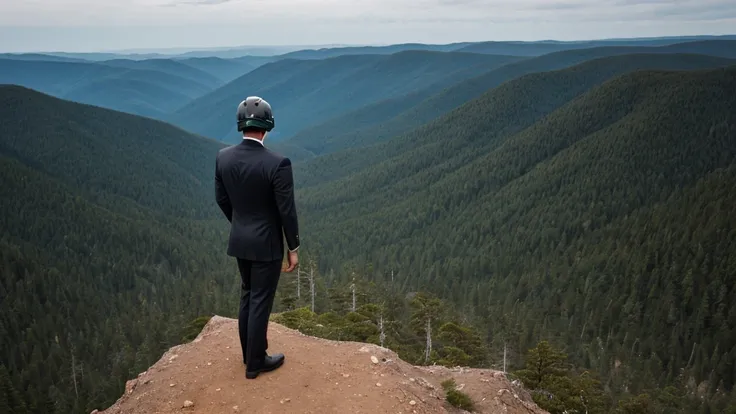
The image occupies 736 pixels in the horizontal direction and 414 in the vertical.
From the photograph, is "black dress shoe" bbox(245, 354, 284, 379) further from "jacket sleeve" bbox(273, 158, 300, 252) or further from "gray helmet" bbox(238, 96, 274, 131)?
Result: "gray helmet" bbox(238, 96, 274, 131)

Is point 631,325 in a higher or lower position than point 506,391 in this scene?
lower

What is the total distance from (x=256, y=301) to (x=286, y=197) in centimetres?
234

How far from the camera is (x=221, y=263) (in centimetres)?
14638

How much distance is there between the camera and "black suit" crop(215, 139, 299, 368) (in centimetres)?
891

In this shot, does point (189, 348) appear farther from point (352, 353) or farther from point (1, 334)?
point (1, 334)

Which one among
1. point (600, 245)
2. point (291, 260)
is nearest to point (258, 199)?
point (291, 260)

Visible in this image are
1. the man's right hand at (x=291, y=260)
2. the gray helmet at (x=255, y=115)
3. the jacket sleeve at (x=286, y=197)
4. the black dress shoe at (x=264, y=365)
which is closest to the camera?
the jacket sleeve at (x=286, y=197)

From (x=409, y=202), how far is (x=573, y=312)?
8833cm

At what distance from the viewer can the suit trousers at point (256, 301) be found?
9.48 m

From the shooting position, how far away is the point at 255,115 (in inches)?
362

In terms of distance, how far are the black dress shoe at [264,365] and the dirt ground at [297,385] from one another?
4.7 inches

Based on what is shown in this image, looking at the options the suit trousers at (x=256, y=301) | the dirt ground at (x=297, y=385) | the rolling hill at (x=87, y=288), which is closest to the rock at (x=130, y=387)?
the dirt ground at (x=297, y=385)

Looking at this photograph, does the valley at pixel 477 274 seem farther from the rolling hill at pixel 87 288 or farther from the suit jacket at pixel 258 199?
the suit jacket at pixel 258 199

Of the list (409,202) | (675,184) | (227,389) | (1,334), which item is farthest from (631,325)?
(1,334)
